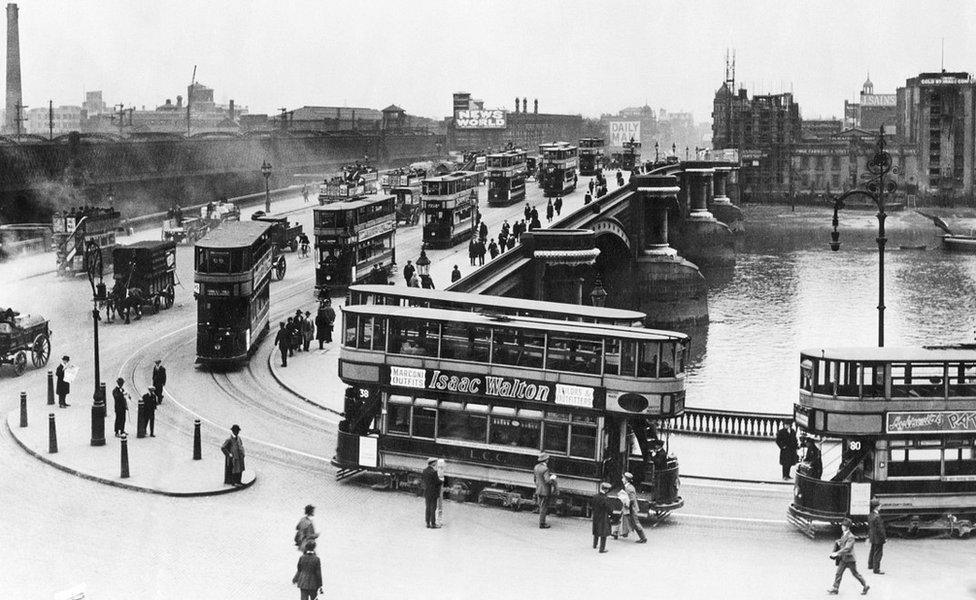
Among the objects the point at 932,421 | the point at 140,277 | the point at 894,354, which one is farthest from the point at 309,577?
the point at 140,277

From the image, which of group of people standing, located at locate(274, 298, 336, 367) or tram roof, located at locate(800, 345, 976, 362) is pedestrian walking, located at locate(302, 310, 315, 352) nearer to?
group of people standing, located at locate(274, 298, 336, 367)

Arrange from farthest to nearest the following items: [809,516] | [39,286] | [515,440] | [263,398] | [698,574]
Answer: [39,286] → [263,398] → [515,440] → [809,516] → [698,574]

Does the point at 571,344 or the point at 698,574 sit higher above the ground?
the point at 571,344

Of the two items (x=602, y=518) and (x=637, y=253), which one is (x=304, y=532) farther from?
(x=637, y=253)

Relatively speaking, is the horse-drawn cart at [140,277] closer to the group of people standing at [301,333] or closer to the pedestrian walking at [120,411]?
the group of people standing at [301,333]

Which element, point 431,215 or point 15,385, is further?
point 431,215

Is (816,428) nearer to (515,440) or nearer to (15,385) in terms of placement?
(515,440)

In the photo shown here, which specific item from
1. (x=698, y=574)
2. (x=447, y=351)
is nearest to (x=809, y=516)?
(x=698, y=574)
